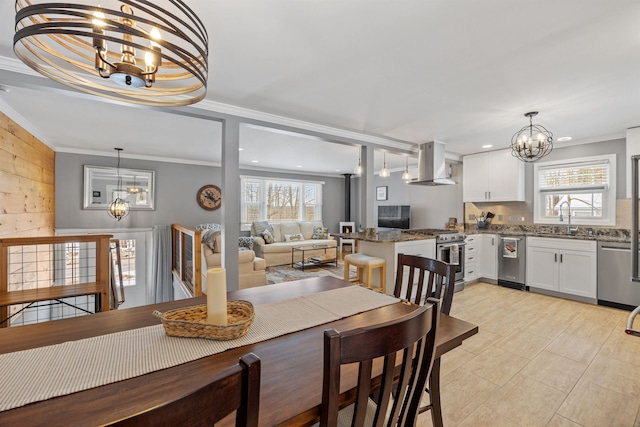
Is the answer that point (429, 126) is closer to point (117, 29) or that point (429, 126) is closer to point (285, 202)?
point (117, 29)

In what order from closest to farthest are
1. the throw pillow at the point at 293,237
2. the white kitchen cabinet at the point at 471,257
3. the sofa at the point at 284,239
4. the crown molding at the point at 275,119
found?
the crown molding at the point at 275,119 → the white kitchen cabinet at the point at 471,257 → the sofa at the point at 284,239 → the throw pillow at the point at 293,237

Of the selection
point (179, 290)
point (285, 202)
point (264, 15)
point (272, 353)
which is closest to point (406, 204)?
point (285, 202)

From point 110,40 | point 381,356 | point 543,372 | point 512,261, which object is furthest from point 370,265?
point 110,40

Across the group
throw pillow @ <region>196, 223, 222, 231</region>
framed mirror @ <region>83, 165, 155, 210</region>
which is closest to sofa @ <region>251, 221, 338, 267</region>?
throw pillow @ <region>196, 223, 222, 231</region>

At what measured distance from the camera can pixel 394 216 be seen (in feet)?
23.7

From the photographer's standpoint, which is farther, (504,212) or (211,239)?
(504,212)

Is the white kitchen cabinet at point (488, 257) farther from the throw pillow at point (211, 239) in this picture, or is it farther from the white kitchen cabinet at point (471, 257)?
the throw pillow at point (211, 239)

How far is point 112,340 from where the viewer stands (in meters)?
1.07

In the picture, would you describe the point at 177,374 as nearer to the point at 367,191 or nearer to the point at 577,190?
the point at 367,191

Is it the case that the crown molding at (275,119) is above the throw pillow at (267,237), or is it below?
above

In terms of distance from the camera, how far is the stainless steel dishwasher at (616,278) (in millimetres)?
3449

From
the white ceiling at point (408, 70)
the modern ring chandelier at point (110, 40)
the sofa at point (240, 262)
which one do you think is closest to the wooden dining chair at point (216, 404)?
the modern ring chandelier at point (110, 40)

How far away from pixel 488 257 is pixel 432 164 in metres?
1.91

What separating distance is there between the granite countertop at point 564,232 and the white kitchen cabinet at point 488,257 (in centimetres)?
12
